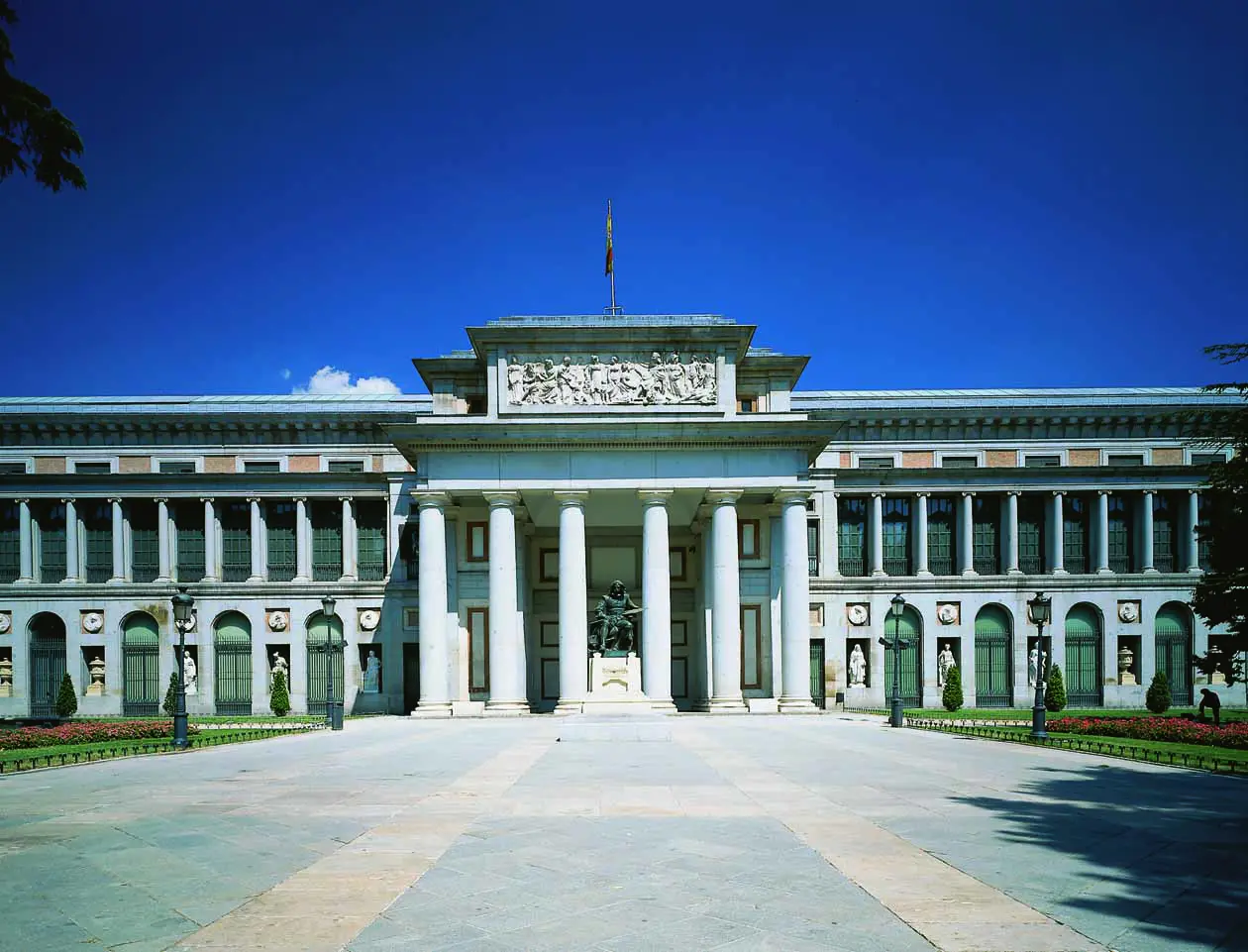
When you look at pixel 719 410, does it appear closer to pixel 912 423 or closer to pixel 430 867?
pixel 912 423

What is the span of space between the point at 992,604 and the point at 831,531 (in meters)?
10.7

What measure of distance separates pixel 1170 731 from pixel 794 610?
724 inches

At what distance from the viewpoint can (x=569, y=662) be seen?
43.9 metres

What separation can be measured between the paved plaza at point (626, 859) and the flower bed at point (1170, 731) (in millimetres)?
6731

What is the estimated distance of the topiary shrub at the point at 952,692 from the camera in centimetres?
5259

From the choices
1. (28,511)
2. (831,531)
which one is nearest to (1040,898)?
(831,531)

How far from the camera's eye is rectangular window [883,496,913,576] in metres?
58.8

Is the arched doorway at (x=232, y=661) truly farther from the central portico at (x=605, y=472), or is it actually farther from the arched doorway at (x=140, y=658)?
the central portico at (x=605, y=472)

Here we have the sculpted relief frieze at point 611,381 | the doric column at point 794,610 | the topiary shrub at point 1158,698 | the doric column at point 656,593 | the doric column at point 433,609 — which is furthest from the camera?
the topiary shrub at point 1158,698

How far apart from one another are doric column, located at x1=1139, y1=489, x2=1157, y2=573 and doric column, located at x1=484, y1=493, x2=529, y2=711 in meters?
38.5

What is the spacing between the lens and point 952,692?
52875mm

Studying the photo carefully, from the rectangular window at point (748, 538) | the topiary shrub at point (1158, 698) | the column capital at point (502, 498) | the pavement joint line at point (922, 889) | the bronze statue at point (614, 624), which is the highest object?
the column capital at point (502, 498)

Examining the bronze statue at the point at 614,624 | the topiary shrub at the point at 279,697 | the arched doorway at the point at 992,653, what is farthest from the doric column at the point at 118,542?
the arched doorway at the point at 992,653

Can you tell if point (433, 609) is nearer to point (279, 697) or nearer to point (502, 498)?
point (502, 498)
